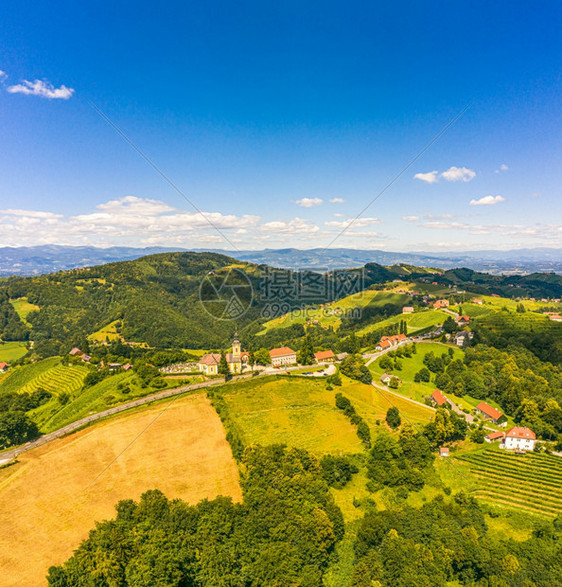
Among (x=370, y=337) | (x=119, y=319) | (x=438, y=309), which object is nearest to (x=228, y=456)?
(x=370, y=337)

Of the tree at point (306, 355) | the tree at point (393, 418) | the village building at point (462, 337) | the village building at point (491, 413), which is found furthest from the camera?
the village building at point (462, 337)

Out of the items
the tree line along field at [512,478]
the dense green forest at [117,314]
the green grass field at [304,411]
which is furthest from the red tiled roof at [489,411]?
the dense green forest at [117,314]

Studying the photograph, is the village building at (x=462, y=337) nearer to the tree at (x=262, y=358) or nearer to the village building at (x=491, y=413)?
the village building at (x=491, y=413)

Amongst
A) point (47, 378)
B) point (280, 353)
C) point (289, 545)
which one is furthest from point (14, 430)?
point (280, 353)

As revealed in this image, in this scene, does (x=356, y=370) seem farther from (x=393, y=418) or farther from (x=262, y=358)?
(x=262, y=358)

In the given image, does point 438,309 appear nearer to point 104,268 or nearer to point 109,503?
point 109,503

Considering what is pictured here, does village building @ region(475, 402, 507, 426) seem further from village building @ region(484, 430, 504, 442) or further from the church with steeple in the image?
the church with steeple

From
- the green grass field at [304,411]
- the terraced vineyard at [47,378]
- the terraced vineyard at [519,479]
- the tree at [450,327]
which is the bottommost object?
the terraced vineyard at [47,378]

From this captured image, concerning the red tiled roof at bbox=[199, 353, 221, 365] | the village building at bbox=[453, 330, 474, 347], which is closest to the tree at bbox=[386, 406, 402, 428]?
the red tiled roof at bbox=[199, 353, 221, 365]
